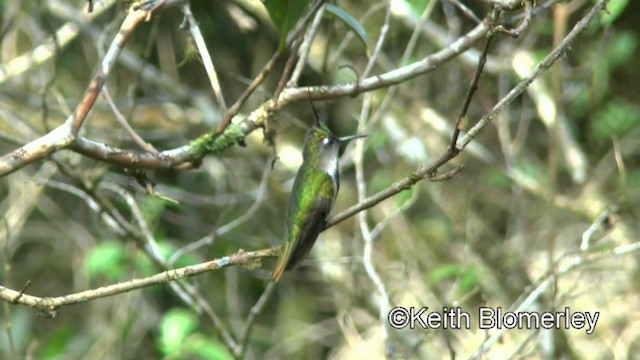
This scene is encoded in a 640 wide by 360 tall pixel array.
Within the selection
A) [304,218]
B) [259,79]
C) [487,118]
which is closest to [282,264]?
[304,218]

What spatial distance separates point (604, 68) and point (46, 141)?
14.8 ft

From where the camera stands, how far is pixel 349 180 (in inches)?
288

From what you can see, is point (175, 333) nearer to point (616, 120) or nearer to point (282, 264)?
point (282, 264)

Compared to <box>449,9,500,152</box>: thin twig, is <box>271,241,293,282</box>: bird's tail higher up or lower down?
higher up

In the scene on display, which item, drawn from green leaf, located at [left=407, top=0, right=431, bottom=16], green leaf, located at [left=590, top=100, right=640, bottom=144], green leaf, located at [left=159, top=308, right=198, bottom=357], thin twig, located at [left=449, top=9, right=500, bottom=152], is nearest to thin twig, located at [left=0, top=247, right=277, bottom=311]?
thin twig, located at [left=449, top=9, right=500, bottom=152]

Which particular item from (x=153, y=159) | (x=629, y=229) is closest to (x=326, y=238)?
(x=629, y=229)

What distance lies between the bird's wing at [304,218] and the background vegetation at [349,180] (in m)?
1.29

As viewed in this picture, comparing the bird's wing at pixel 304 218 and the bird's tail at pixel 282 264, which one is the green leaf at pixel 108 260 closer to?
the bird's wing at pixel 304 218

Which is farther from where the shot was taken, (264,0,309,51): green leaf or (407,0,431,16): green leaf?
(407,0,431,16): green leaf

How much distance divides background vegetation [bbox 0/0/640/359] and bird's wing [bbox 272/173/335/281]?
1.29 metres

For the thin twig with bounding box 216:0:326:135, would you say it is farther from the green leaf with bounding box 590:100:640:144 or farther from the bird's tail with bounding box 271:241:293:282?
the green leaf with bounding box 590:100:640:144

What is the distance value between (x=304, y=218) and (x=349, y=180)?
11.7 feet

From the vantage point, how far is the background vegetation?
595 cm

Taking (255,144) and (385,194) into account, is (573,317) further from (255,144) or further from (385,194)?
(385,194)
